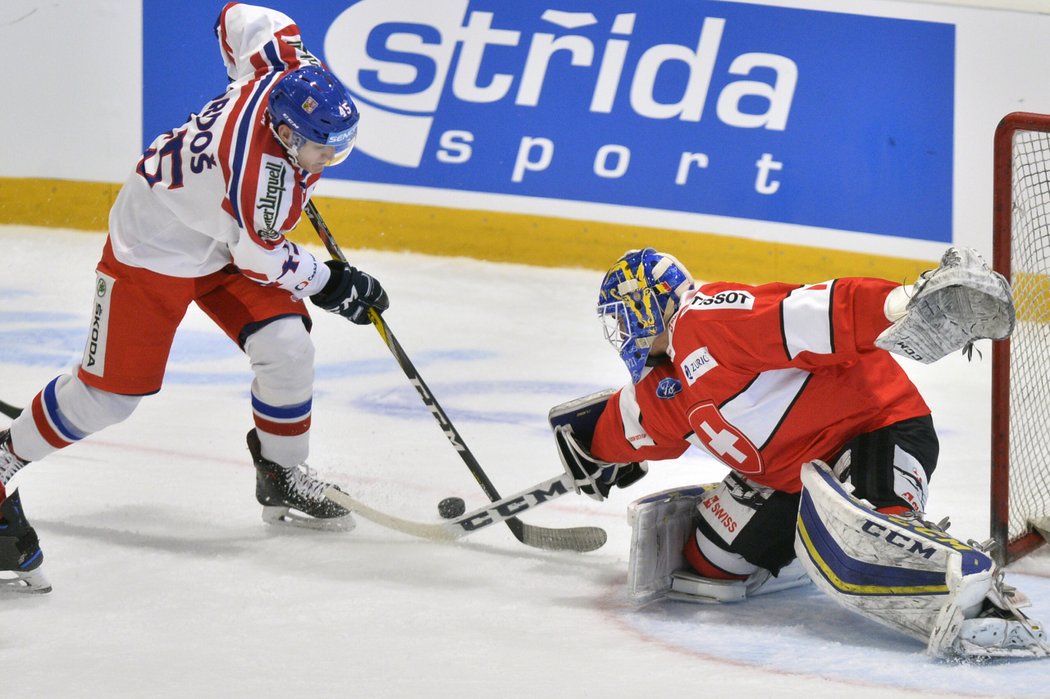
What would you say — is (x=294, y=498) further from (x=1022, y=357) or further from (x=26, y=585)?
(x=1022, y=357)

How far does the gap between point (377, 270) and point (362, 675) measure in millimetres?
3163

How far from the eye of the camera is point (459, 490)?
11.3 feet

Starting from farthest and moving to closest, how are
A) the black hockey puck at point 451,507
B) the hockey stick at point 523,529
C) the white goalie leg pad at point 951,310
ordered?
1. the black hockey puck at point 451,507
2. the hockey stick at point 523,529
3. the white goalie leg pad at point 951,310

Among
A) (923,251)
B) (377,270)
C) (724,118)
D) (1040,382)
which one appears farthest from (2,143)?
(1040,382)

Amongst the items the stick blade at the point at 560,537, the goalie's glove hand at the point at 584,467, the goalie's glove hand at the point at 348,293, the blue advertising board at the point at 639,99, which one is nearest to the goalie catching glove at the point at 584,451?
the goalie's glove hand at the point at 584,467

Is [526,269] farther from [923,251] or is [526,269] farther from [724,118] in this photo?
[923,251]

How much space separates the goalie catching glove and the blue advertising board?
92.9 inches

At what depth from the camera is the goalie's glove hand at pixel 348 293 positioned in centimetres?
293

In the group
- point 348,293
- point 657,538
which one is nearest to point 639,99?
point 348,293

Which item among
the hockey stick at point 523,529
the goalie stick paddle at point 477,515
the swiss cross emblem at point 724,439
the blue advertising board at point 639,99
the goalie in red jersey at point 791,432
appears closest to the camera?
the goalie in red jersey at point 791,432

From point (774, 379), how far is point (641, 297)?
0.29 meters

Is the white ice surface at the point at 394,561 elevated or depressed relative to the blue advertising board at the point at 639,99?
depressed

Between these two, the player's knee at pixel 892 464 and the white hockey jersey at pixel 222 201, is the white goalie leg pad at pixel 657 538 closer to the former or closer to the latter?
the player's knee at pixel 892 464

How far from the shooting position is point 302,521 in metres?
3.16
